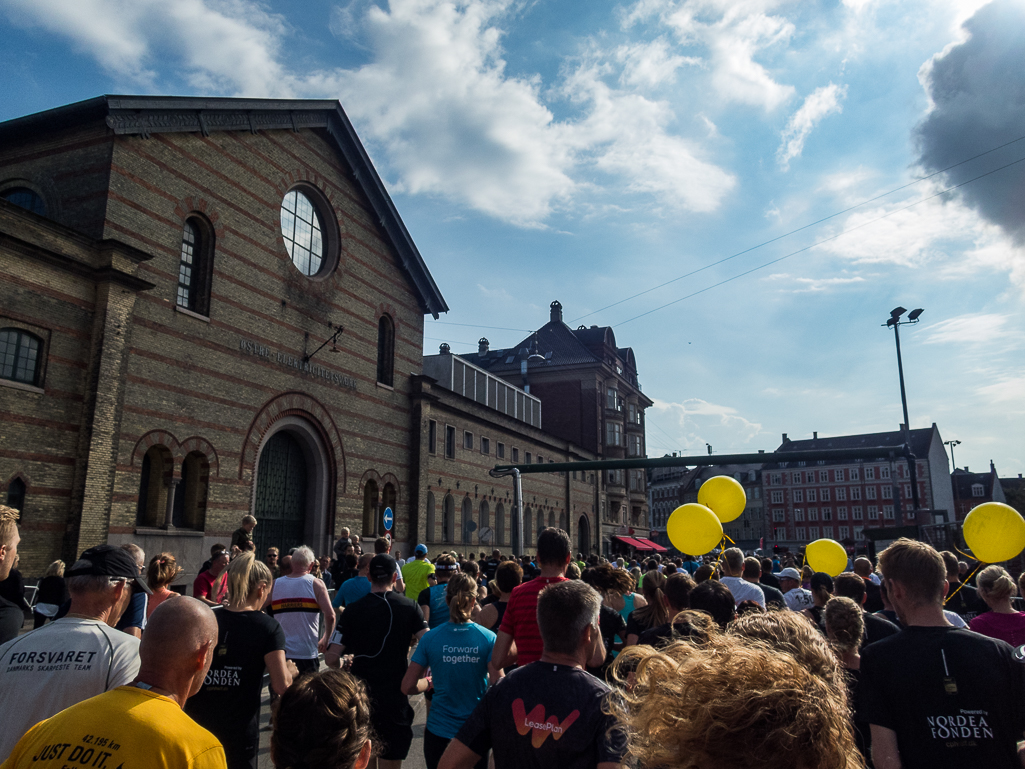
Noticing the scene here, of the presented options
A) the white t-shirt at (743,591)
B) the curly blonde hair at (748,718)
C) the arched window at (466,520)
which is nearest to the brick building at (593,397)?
the arched window at (466,520)

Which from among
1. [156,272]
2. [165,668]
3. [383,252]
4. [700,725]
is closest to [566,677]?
[165,668]

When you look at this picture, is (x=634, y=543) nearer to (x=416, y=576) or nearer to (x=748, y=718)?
(x=416, y=576)

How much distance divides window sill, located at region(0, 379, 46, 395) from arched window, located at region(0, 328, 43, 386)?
4.6 inches

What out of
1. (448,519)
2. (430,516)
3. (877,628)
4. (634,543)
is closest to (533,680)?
(877,628)

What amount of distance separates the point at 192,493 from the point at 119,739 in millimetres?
16158

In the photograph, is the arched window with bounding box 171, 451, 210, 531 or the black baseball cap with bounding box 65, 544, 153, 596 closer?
the black baseball cap with bounding box 65, 544, 153, 596

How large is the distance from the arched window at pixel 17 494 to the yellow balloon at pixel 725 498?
12.3 metres

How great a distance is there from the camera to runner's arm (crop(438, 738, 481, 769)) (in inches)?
115

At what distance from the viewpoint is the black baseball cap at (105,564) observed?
332 cm

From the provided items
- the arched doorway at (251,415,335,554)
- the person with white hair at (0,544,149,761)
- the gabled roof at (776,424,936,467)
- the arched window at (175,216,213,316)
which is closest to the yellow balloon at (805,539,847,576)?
the person with white hair at (0,544,149,761)

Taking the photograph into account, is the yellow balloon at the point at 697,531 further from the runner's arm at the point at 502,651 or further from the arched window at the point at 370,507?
the arched window at the point at 370,507

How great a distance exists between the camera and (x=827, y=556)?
9961 millimetres

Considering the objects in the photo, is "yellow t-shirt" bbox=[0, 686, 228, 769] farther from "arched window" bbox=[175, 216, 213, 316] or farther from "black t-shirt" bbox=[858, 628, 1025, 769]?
"arched window" bbox=[175, 216, 213, 316]

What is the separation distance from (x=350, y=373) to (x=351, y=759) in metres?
20.9
